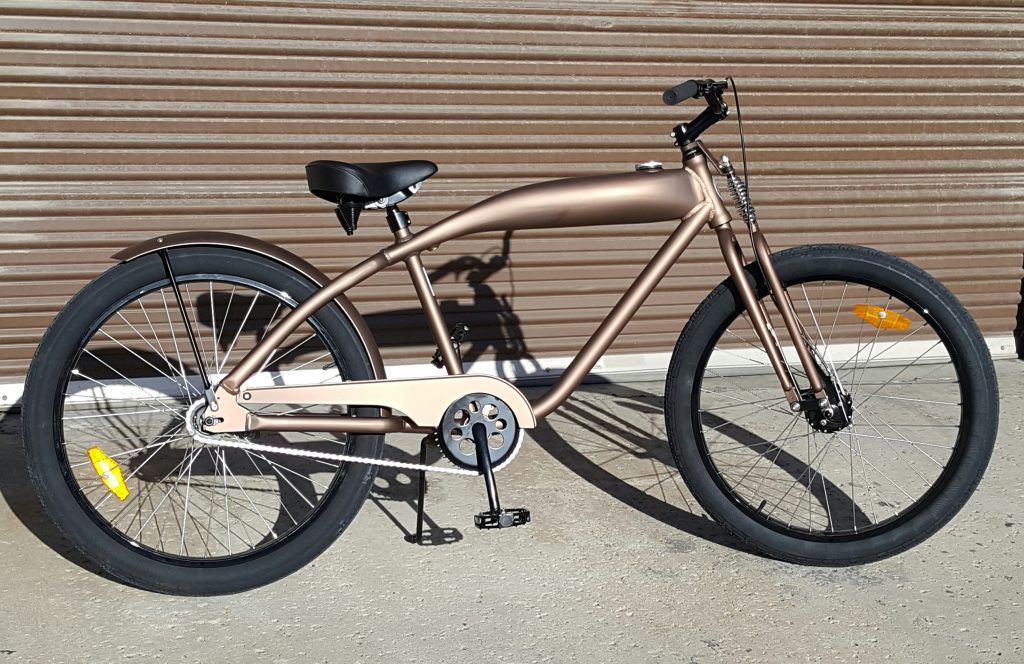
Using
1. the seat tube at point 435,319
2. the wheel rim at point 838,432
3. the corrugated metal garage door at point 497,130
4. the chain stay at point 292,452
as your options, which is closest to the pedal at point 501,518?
the chain stay at point 292,452

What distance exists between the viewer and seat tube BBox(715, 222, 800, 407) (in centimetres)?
308

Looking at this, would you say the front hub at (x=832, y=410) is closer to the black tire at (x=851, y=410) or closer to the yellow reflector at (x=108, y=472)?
the black tire at (x=851, y=410)

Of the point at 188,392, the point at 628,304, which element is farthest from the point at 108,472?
the point at 628,304

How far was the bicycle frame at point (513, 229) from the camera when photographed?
9.80 ft

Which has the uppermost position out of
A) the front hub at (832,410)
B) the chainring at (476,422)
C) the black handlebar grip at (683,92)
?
the black handlebar grip at (683,92)

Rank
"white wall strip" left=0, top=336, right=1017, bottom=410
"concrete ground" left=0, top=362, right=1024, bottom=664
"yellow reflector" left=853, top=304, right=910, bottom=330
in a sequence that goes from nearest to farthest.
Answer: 1. "concrete ground" left=0, top=362, right=1024, bottom=664
2. "yellow reflector" left=853, top=304, right=910, bottom=330
3. "white wall strip" left=0, top=336, right=1017, bottom=410

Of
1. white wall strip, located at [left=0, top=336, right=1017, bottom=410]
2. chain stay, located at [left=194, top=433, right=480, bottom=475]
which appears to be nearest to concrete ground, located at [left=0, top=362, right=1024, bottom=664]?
chain stay, located at [left=194, top=433, right=480, bottom=475]

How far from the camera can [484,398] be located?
3.05 metres

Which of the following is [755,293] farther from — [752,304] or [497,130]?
[497,130]

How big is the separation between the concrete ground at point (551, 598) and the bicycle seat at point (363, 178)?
1.11 meters

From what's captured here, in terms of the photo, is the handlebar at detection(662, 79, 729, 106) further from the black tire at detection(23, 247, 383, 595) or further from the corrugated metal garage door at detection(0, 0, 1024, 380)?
the corrugated metal garage door at detection(0, 0, 1024, 380)

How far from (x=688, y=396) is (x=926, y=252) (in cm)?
247

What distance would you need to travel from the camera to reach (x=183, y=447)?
4.09m

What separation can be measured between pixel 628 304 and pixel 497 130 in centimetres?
176
